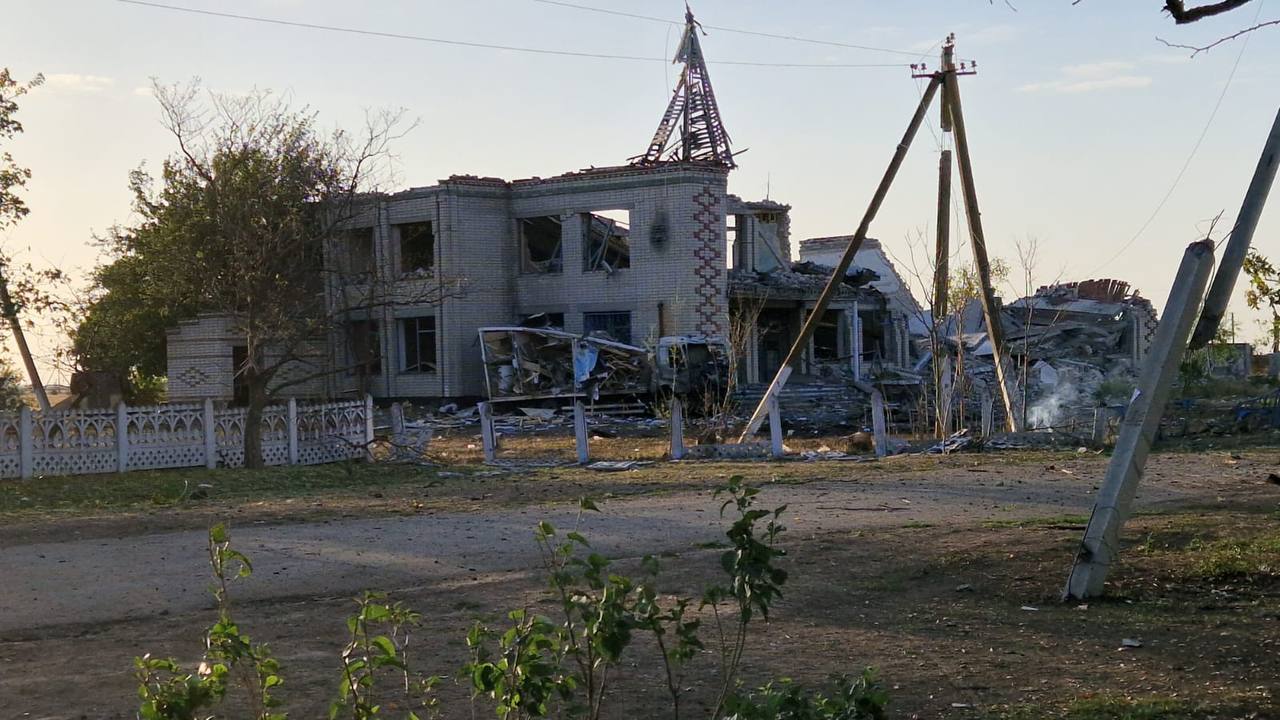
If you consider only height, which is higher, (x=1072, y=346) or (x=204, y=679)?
(x=1072, y=346)

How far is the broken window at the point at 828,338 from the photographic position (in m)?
42.6

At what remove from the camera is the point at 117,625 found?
8.37m

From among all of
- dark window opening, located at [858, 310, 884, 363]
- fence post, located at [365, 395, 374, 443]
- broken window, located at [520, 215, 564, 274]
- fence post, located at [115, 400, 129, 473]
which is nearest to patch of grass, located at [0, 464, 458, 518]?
fence post, located at [115, 400, 129, 473]

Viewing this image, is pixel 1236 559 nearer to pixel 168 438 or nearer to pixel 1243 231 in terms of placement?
pixel 1243 231

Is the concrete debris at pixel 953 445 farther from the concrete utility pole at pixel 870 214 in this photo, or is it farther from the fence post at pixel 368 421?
the fence post at pixel 368 421

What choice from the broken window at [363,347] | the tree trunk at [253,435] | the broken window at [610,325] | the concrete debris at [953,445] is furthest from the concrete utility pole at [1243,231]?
the broken window at [363,347]

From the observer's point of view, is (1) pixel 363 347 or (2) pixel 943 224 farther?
(1) pixel 363 347

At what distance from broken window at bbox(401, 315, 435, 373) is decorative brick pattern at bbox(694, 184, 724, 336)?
798cm

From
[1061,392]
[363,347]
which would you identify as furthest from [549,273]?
[1061,392]

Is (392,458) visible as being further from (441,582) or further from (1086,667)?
(1086,667)

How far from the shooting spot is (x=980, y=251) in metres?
23.1

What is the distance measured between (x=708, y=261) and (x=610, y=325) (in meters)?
3.34

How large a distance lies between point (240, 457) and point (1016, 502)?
12.9 meters

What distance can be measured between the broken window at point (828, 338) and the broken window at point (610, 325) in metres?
8.38
